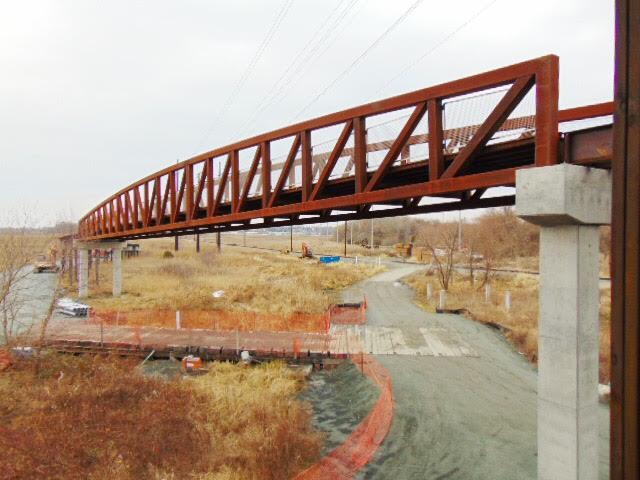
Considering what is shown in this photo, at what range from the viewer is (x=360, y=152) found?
30.8 feet

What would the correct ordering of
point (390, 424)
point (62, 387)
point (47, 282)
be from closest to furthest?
point (390, 424) < point (62, 387) < point (47, 282)

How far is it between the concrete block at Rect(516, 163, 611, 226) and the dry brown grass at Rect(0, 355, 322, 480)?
7.72m

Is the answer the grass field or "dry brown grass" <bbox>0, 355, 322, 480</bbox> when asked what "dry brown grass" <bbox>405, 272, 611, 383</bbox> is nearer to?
the grass field

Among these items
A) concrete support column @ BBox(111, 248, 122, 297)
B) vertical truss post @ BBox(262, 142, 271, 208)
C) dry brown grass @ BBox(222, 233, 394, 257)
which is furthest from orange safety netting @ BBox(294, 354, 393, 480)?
dry brown grass @ BBox(222, 233, 394, 257)

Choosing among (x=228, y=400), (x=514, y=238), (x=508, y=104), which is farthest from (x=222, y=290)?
(x=514, y=238)

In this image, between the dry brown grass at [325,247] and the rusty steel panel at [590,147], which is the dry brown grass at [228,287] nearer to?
the rusty steel panel at [590,147]

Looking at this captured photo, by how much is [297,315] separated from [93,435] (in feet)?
49.5

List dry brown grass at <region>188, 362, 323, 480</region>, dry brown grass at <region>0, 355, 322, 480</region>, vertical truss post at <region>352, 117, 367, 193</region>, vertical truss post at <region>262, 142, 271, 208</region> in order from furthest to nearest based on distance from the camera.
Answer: vertical truss post at <region>262, 142, 271, 208</region>, dry brown grass at <region>188, 362, 323, 480</region>, dry brown grass at <region>0, 355, 322, 480</region>, vertical truss post at <region>352, 117, 367, 193</region>

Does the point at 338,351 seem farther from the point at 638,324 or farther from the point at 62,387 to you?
the point at 638,324

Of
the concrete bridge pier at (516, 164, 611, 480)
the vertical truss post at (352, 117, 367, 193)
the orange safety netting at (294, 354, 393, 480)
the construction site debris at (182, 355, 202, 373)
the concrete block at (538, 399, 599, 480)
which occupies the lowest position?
the orange safety netting at (294, 354, 393, 480)

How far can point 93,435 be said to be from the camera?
36.6 ft

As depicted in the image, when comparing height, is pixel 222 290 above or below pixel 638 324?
below

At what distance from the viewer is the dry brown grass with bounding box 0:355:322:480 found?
983 centimetres

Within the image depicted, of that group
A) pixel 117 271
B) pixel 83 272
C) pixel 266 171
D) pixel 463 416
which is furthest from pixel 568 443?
pixel 83 272
